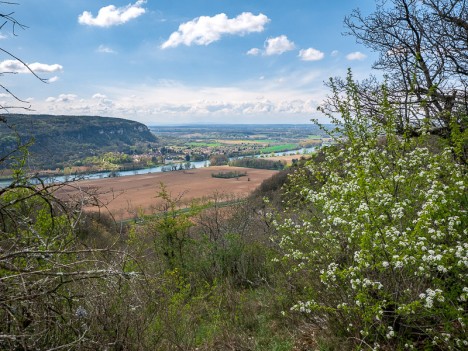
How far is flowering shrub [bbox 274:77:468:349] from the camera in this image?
12.4 ft

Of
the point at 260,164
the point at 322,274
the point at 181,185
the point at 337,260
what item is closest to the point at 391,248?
the point at 322,274

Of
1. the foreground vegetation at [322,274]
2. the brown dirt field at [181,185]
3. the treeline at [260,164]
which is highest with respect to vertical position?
the foreground vegetation at [322,274]

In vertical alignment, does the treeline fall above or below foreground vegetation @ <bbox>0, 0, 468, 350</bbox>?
below

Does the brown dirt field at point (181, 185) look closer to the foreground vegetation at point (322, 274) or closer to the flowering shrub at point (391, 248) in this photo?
the foreground vegetation at point (322, 274)

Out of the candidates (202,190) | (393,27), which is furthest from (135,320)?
(202,190)

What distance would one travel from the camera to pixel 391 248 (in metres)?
3.86

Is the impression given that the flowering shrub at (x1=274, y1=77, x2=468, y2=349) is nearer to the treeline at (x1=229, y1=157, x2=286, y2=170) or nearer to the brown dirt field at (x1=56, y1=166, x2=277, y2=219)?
the brown dirt field at (x1=56, y1=166, x2=277, y2=219)

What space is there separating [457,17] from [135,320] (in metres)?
8.79

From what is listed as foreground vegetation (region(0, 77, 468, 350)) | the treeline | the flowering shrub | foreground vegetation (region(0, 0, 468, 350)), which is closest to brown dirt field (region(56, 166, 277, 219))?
the treeline

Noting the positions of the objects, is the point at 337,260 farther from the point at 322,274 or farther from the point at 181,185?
the point at 181,185

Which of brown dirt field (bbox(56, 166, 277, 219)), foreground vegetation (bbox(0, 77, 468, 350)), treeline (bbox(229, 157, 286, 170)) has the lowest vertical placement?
brown dirt field (bbox(56, 166, 277, 219))

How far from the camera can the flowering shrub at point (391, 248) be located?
3793mm

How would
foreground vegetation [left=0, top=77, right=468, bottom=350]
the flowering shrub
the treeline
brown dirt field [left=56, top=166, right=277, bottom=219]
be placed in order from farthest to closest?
the treeline, brown dirt field [left=56, top=166, right=277, bottom=219], the flowering shrub, foreground vegetation [left=0, top=77, right=468, bottom=350]

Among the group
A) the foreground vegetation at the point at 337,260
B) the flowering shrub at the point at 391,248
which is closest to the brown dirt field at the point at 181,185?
the foreground vegetation at the point at 337,260
